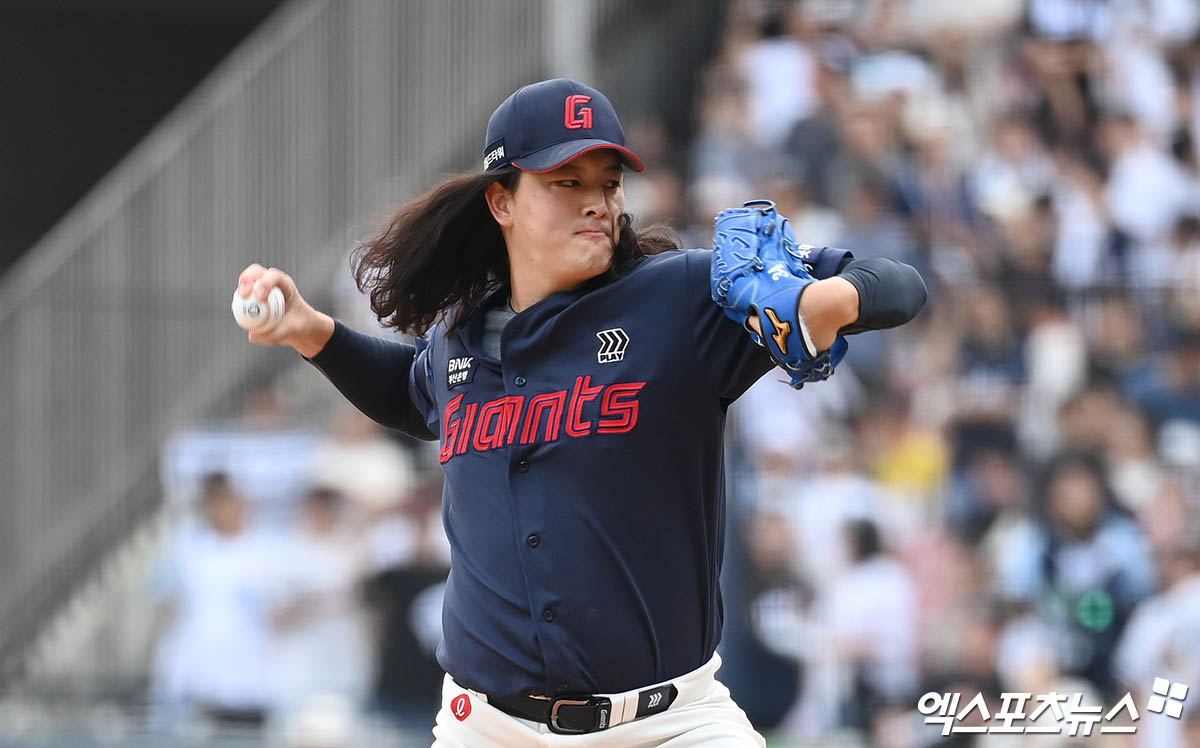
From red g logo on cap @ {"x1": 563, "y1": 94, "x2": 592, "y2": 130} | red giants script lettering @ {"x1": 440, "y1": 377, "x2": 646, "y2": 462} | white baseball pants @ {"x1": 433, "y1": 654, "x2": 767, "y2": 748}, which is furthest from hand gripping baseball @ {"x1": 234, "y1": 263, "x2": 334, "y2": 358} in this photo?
white baseball pants @ {"x1": 433, "y1": 654, "x2": 767, "y2": 748}

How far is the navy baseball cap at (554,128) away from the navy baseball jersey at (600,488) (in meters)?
0.31

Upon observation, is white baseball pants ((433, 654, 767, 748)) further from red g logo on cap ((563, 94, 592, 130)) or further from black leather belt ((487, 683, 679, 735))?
red g logo on cap ((563, 94, 592, 130))

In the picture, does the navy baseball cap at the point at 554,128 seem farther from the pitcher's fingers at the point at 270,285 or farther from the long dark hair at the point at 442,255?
the pitcher's fingers at the point at 270,285

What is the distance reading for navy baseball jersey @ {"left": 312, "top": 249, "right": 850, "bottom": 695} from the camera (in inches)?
147

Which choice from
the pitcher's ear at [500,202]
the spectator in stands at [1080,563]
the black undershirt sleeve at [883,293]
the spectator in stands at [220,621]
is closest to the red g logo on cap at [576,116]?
the pitcher's ear at [500,202]

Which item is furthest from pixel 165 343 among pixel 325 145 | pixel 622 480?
pixel 622 480

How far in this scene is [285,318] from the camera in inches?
161

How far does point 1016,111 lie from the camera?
10359 mm

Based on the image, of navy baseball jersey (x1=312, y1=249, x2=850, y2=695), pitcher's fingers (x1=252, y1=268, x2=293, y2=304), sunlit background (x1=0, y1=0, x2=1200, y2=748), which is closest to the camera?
navy baseball jersey (x1=312, y1=249, x2=850, y2=695)

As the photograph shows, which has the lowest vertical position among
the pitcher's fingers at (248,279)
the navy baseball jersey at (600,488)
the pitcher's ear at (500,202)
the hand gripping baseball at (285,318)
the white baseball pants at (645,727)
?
the white baseball pants at (645,727)

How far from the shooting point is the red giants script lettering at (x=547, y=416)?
12.4 ft

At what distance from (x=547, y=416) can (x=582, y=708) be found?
63 cm

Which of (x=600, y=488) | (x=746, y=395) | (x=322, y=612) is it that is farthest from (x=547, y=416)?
(x=322, y=612)

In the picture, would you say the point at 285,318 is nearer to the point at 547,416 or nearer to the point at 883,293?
the point at 547,416
